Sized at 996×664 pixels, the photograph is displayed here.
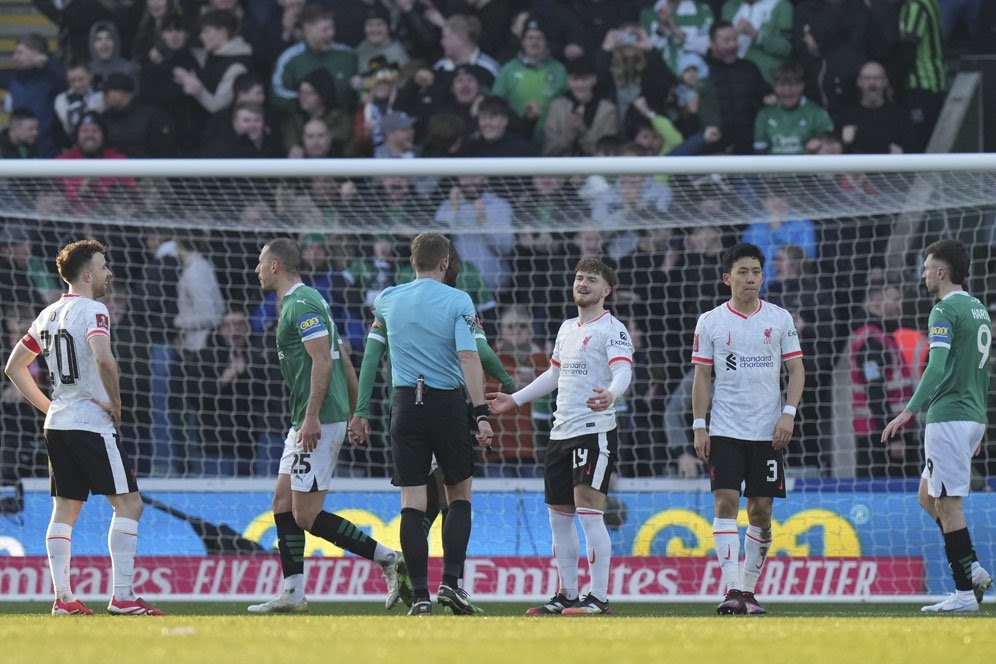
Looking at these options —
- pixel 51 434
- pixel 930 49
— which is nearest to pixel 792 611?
pixel 51 434

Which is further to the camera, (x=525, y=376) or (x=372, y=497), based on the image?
(x=525, y=376)

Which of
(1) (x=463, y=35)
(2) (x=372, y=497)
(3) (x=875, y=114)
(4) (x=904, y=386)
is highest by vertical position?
(1) (x=463, y=35)

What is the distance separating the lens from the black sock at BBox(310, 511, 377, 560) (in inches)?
315

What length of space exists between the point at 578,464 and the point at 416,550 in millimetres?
984

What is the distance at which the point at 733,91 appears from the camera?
12.4 metres

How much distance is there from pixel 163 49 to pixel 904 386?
7000mm

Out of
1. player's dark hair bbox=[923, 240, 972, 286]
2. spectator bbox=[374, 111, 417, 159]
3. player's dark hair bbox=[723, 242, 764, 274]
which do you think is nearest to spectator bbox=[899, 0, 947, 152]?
spectator bbox=[374, 111, 417, 159]

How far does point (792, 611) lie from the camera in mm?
8359

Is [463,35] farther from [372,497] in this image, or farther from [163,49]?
[372,497]

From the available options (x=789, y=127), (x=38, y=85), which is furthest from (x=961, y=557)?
(x=38, y=85)

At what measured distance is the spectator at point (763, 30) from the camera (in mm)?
12617

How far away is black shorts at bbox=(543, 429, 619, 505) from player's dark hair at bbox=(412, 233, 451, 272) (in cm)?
116

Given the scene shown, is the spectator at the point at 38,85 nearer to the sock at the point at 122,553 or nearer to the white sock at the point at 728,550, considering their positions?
the sock at the point at 122,553

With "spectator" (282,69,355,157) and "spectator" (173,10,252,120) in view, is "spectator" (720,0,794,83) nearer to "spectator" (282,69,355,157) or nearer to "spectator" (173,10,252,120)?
"spectator" (282,69,355,157)
